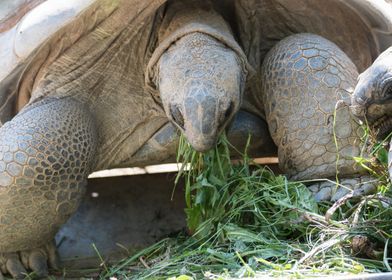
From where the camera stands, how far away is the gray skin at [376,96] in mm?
3574

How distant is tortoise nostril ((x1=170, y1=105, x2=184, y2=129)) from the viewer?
3.95m

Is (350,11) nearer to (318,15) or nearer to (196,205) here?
(318,15)

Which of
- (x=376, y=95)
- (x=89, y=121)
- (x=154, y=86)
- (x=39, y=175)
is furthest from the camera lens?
(x=89, y=121)

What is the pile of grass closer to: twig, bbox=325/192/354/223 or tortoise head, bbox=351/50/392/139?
twig, bbox=325/192/354/223

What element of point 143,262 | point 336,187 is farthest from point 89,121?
point 336,187

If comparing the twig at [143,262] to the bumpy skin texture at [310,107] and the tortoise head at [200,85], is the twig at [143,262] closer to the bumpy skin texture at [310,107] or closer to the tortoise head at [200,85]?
the tortoise head at [200,85]

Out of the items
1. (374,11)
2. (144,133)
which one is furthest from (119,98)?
(374,11)

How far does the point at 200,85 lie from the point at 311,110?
2.26ft

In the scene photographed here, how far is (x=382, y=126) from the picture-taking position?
376 cm

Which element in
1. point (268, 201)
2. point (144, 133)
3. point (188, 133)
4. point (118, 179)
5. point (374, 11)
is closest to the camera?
point (188, 133)

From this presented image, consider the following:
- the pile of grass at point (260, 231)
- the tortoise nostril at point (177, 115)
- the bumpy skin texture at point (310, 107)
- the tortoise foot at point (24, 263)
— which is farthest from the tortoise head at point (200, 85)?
the tortoise foot at point (24, 263)

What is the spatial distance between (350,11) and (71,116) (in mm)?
1331

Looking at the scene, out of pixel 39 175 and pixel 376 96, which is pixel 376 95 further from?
pixel 39 175

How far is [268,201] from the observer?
4.20 meters
